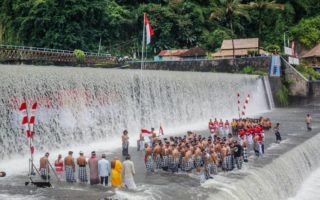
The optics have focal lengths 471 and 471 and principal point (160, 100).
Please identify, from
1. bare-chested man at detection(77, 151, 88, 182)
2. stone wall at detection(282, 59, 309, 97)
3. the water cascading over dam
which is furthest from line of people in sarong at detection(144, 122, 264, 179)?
stone wall at detection(282, 59, 309, 97)

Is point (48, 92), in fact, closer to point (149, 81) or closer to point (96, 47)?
point (149, 81)

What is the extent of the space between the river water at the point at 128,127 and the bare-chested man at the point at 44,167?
0.68m

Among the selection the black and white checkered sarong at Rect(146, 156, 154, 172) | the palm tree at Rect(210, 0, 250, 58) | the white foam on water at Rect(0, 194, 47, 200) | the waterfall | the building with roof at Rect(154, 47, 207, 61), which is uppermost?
the palm tree at Rect(210, 0, 250, 58)

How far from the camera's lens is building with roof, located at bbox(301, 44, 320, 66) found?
53.9 metres

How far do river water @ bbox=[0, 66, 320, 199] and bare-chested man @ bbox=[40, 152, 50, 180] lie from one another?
2.23 feet

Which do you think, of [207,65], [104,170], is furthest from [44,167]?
[207,65]

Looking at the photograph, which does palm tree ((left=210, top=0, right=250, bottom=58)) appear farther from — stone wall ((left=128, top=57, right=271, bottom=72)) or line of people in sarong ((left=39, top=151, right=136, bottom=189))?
line of people in sarong ((left=39, top=151, right=136, bottom=189))

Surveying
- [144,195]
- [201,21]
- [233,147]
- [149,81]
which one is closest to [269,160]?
[233,147]

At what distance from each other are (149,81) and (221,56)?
2390 centimetres

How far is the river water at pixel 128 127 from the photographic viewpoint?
13.8m

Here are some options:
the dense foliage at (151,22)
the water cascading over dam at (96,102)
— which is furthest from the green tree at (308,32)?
the water cascading over dam at (96,102)

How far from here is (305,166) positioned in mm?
20312

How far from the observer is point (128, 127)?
84.4ft

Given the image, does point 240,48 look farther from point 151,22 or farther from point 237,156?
point 237,156
